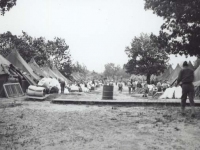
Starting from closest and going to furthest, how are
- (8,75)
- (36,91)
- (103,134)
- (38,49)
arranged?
(103,134), (36,91), (8,75), (38,49)

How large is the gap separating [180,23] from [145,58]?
41.9 m

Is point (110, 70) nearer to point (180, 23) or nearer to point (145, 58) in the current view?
point (145, 58)

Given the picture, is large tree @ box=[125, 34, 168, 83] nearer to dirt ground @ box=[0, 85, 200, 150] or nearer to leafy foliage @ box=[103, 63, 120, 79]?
dirt ground @ box=[0, 85, 200, 150]

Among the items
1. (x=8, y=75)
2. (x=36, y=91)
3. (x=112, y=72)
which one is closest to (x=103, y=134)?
(x=36, y=91)

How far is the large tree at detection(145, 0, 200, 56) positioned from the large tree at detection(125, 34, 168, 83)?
3866 cm

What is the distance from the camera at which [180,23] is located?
1143 centimetres

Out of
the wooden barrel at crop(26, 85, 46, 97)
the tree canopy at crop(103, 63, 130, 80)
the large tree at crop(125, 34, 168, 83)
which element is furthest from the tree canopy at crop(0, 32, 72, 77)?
the tree canopy at crop(103, 63, 130, 80)

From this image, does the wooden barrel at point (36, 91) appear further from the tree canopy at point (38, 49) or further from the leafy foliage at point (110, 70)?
the leafy foliage at point (110, 70)

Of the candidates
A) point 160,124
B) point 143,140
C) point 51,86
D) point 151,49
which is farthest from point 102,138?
point 151,49

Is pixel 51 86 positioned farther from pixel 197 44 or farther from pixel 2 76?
pixel 197 44

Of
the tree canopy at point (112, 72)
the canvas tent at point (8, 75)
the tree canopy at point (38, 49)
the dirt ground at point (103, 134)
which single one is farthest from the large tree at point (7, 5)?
the tree canopy at point (112, 72)

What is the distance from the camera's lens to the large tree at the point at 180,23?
10.3m

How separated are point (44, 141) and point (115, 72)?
151853 mm

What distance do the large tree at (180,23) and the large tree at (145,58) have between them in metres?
38.7
